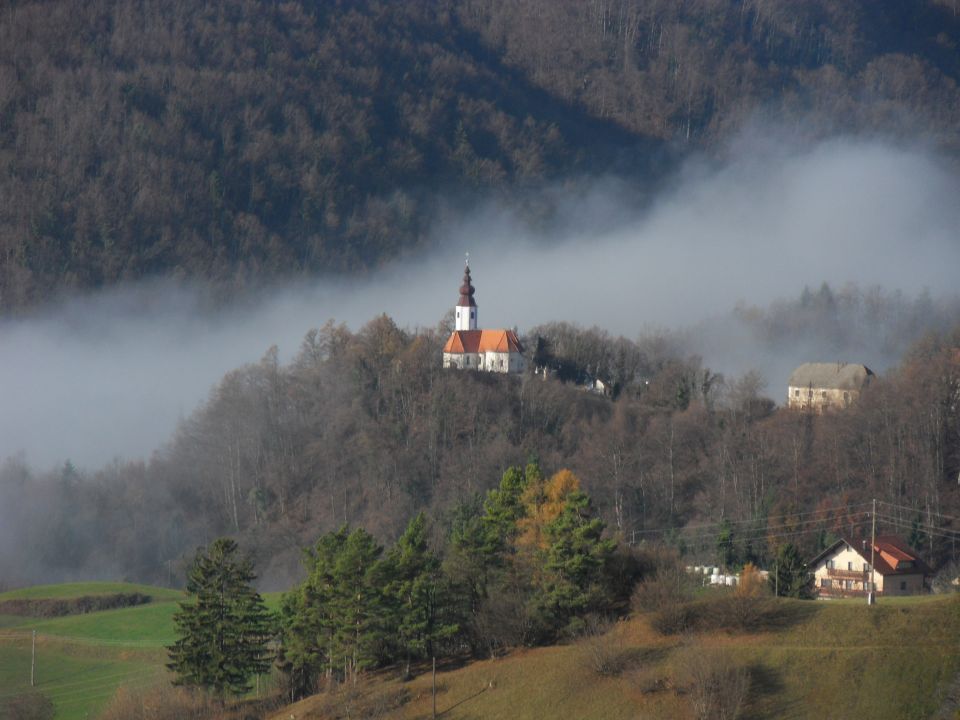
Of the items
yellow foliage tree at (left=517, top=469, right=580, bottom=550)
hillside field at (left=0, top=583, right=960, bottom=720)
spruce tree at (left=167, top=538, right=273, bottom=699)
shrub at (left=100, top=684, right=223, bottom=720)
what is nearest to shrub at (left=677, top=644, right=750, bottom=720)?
hillside field at (left=0, top=583, right=960, bottom=720)

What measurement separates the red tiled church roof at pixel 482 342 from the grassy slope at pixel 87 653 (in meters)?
35.6

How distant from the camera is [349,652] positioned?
51062 mm

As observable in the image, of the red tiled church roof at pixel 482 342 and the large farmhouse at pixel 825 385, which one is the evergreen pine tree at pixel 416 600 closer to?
the large farmhouse at pixel 825 385

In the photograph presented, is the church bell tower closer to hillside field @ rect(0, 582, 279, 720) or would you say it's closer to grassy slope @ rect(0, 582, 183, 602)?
grassy slope @ rect(0, 582, 183, 602)

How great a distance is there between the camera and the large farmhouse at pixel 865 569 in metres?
59.9

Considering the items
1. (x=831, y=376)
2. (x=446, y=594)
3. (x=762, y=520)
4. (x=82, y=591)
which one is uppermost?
(x=831, y=376)

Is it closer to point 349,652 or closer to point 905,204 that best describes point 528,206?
point 905,204

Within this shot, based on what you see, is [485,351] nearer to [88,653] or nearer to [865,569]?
[88,653]

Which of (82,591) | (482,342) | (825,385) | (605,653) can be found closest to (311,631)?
(605,653)

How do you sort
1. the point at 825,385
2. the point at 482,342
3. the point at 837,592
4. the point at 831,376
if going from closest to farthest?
the point at 837,592
the point at 825,385
the point at 831,376
the point at 482,342

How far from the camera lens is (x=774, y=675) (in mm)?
44844

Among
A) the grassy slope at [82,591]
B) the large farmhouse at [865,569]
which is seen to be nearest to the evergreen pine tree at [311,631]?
the large farmhouse at [865,569]

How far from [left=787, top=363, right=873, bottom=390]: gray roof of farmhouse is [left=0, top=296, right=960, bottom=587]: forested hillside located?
388 centimetres

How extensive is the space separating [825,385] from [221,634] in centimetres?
5466
